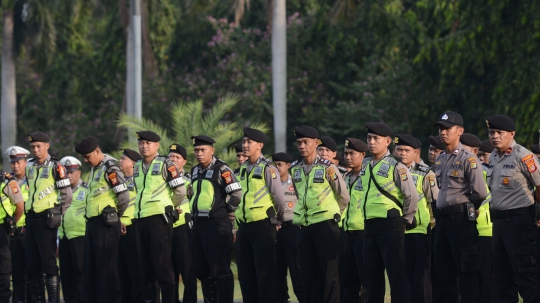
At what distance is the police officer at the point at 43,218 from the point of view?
44.8ft

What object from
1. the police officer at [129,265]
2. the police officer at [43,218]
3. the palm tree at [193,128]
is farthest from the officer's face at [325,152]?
the palm tree at [193,128]

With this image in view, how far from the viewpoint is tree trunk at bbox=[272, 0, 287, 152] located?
23.2 m

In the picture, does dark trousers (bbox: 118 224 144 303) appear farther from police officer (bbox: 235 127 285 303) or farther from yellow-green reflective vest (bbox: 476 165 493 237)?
yellow-green reflective vest (bbox: 476 165 493 237)

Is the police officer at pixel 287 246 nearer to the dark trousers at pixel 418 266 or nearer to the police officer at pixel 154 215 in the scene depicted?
the police officer at pixel 154 215

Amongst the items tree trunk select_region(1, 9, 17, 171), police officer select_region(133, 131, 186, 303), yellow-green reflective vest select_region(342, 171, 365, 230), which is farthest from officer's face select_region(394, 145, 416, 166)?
tree trunk select_region(1, 9, 17, 171)

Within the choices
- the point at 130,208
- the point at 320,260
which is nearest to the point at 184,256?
the point at 130,208

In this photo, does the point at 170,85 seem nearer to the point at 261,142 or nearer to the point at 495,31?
the point at 495,31

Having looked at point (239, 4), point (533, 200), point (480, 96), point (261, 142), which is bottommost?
point (533, 200)

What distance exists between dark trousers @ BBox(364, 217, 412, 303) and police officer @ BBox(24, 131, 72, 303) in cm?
469

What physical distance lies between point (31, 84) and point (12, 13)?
6.28 m

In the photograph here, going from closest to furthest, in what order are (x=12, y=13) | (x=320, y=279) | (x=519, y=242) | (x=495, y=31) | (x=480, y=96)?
1. (x=519, y=242)
2. (x=320, y=279)
3. (x=495, y=31)
4. (x=480, y=96)
5. (x=12, y=13)

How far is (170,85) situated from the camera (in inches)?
1309

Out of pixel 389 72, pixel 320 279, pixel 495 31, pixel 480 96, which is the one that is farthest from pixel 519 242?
pixel 389 72

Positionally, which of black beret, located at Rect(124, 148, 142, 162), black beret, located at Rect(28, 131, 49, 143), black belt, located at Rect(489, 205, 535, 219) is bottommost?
black belt, located at Rect(489, 205, 535, 219)
